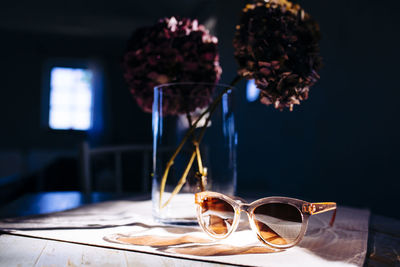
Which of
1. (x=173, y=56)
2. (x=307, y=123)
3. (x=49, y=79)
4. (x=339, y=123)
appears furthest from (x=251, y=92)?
(x=49, y=79)

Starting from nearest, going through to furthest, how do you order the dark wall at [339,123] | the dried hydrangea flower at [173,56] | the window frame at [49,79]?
the dried hydrangea flower at [173,56]
the dark wall at [339,123]
the window frame at [49,79]

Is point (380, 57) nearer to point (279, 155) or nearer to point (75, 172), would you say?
point (279, 155)

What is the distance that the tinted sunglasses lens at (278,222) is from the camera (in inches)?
19.1

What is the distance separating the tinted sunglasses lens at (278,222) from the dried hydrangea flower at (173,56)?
0.24 m

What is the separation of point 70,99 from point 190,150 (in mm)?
6537

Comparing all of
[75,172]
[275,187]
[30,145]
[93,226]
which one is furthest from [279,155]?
[30,145]

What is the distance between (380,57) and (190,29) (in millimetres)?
893

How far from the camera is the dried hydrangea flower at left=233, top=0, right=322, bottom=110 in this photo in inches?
22.8

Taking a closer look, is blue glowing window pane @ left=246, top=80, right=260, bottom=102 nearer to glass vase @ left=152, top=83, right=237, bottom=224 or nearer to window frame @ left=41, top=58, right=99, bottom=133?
glass vase @ left=152, top=83, right=237, bottom=224

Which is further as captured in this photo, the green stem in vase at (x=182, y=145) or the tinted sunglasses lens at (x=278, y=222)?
the green stem in vase at (x=182, y=145)

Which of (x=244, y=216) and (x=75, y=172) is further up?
(x=244, y=216)

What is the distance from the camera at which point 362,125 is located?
137 centimetres

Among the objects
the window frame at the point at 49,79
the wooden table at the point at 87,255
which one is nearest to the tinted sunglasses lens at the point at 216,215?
the wooden table at the point at 87,255

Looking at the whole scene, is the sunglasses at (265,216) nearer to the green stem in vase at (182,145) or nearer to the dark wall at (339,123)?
the green stem in vase at (182,145)
